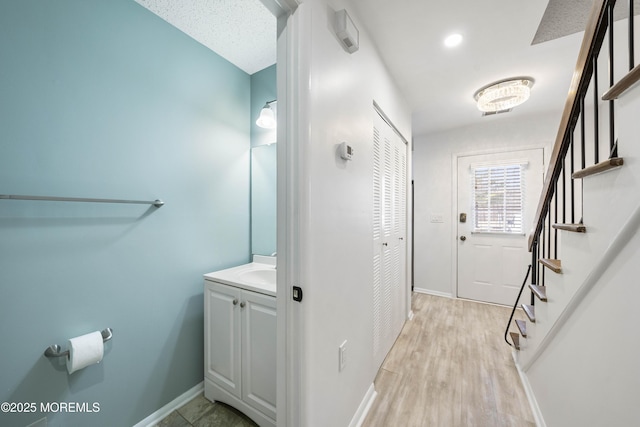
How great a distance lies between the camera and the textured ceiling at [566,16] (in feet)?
4.71

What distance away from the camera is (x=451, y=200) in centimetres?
345

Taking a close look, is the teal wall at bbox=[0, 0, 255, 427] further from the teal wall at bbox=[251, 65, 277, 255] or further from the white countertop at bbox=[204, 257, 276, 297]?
the teal wall at bbox=[251, 65, 277, 255]

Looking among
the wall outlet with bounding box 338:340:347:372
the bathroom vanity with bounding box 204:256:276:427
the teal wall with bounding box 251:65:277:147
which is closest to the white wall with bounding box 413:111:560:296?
the teal wall with bounding box 251:65:277:147

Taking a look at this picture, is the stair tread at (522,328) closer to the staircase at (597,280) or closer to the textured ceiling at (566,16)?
the staircase at (597,280)

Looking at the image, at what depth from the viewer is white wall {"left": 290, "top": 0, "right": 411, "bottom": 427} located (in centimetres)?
97

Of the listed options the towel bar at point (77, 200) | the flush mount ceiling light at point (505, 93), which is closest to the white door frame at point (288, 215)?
the towel bar at point (77, 200)

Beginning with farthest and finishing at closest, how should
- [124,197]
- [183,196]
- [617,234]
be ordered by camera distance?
[183,196]
[124,197]
[617,234]

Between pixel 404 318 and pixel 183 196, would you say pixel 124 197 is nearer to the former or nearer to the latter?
pixel 183 196

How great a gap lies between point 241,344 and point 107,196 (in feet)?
3.72

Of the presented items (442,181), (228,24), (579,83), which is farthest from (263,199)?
(442,181)

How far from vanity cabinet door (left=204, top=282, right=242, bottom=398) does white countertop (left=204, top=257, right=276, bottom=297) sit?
4cm

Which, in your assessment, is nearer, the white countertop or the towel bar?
the towel bar

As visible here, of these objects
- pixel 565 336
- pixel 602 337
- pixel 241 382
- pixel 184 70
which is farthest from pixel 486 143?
pixel 241 382

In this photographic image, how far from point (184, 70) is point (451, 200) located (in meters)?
3.44
